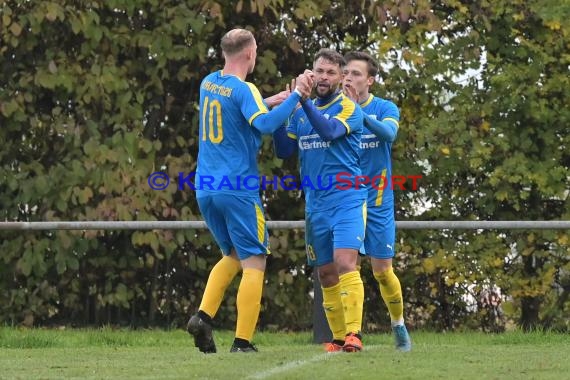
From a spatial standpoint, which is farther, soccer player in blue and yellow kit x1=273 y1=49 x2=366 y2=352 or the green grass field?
soccer player in blue and yellow kit x1=273 y1=49 x2=366 y2=352

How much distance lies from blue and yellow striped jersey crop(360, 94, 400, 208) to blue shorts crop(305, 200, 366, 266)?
1.51ft

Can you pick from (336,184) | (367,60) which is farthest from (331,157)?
(367,60)

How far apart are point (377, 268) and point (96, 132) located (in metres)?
3.89

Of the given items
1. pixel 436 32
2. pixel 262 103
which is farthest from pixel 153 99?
pixel 262 103

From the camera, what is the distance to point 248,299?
26.5ft

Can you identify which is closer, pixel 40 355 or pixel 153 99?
pixel 40 355

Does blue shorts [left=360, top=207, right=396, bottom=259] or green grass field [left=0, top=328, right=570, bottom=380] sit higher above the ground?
blue shorts [left=360, top=207, right=396, bottom=259]

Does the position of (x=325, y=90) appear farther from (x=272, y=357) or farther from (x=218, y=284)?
(x=272, y=357)

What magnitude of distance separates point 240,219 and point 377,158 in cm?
133

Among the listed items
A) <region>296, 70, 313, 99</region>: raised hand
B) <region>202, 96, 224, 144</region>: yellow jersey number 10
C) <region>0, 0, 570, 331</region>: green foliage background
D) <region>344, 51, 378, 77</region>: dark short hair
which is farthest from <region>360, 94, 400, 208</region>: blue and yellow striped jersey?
<region>0, 0, 570, 331</region>: green foliage background

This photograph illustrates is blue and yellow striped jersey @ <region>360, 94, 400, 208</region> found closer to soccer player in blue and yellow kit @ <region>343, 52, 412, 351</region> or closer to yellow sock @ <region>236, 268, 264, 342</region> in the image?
soccer player in blue and yellow kit @ <region>343, 52, 412, 351</region>

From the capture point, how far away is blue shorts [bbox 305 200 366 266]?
26.8 feet

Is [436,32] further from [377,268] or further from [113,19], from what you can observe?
[377,268]

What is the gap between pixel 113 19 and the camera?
472 inches
